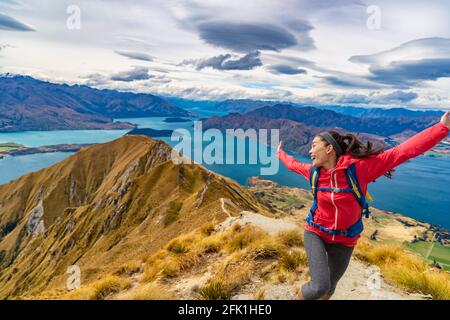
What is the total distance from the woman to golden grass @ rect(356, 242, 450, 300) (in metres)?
2.83

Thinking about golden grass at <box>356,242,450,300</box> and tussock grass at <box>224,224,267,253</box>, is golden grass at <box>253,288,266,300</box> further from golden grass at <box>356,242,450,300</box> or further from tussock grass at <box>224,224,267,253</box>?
golden grass at <box>356,242,450,300</box>

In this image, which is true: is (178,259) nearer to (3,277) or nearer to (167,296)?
(167,296)

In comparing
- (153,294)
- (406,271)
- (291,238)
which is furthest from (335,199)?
(153,294)

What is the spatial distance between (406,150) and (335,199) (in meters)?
1.56

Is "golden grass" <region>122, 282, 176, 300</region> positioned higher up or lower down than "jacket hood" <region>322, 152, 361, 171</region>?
lower down

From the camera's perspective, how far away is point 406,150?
5.68 meters

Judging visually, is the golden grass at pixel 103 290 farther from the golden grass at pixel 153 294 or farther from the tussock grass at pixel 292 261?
the tussock grass at pixel 292 261

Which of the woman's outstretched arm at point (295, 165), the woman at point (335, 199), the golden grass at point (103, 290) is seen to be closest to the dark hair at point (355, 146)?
the woman at point (335, 199)

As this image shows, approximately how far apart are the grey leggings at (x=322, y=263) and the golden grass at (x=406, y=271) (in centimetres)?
276

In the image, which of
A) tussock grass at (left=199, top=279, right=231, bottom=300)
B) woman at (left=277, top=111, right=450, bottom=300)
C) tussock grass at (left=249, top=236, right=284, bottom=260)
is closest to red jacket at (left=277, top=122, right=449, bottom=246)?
woman at (left=277, top=111, right=450, bottom=300)

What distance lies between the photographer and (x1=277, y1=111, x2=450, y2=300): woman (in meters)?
6.15

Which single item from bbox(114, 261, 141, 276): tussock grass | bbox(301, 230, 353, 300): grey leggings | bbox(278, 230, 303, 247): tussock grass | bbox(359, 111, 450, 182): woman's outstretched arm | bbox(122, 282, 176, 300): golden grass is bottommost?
bbox(114, 261, 141, 276): tussock grass

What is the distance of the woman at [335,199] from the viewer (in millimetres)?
6152

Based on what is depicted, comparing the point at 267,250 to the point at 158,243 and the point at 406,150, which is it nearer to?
the point at 406,150
